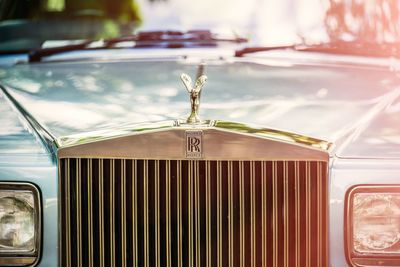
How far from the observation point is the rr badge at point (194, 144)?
2818 mm

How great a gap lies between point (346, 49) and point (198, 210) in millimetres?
1428

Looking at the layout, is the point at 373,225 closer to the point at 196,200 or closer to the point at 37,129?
the point at 196,200

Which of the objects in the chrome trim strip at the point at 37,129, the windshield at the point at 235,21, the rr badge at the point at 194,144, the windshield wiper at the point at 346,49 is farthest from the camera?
the windshield at the point at 235,21

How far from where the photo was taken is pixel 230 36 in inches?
158

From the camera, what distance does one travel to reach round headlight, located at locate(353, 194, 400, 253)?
282 cm

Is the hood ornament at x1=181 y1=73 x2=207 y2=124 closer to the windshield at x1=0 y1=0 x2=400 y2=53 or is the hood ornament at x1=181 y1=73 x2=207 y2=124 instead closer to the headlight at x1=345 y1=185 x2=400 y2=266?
the headlight at x1=345 y1=185 x2=400 y2=266

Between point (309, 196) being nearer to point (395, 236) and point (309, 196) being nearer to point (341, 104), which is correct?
point (395, 236)

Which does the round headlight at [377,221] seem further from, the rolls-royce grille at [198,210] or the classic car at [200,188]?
the rolls-royce grille at [198,210]

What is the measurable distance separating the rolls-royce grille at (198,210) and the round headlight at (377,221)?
0.11m

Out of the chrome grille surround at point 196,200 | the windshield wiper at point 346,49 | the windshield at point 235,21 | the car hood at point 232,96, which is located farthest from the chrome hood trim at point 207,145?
the windshield at point 235,21

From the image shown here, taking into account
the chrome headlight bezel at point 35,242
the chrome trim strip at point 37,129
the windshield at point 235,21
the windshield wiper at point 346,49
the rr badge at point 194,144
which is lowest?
the chrome headlight bezel at point 35,242

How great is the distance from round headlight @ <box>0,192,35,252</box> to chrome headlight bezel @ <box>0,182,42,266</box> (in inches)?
0.4

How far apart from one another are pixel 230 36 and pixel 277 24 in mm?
225

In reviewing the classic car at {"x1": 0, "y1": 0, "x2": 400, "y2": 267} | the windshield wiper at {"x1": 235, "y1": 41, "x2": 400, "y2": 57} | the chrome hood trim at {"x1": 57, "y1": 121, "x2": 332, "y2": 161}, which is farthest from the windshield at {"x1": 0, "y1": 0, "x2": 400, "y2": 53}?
the chrome hood trim at {"x1": 57, "y1": 121, "x2": 332, "y2": 161}
